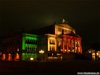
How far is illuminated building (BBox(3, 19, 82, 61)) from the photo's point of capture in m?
58.8

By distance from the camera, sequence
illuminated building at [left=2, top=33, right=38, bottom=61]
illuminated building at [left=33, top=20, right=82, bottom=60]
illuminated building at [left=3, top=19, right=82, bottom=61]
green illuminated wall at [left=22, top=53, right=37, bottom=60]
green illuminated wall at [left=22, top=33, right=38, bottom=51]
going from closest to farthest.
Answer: green illuminated wall at [left=22, top=53, right=37, bottom=60] → illuminated building at [left=2, top=33, right=38, bottom=61] → illuminated building at [left=3, top=19, right=82, bottom=61] → green illuminated wall at [left=22, top=33, right=38, bottom=51] → illuminated building at [left=33, top=20, right=82, bottom=60]

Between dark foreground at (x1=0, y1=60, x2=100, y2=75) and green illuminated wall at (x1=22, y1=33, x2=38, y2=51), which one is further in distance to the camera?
green illuminated wall at (x1=22, y1=33, x2=38, y2=51)

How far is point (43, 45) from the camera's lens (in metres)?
65.1

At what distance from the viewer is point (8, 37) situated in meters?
73.6

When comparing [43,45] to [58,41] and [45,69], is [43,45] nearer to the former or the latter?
[58,41]

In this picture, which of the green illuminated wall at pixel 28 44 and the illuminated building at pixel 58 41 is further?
the illuminated building at pixel 58 41

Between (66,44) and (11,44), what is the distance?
2881 cm

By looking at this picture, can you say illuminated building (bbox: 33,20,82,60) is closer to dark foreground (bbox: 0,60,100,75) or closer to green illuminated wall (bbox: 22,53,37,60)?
green illuminated wall (bbox: 22,53,37,60)

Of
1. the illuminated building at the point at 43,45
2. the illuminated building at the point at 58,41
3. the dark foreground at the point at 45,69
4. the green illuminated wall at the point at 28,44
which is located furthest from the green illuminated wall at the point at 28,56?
the dark foreground at the point at 45,69

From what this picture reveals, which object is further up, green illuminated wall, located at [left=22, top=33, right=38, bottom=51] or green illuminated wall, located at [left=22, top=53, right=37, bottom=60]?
green illuminated wall, located at [left=22, top=33, right=38, bottom=51]

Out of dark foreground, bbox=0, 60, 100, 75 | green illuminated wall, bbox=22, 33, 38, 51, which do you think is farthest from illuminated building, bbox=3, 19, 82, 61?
dark foreground, bbox=0, 60, 100, 75

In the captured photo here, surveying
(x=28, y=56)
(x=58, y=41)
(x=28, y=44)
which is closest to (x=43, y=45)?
(x=28, y=44)

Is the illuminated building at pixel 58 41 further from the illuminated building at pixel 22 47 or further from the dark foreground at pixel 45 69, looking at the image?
the dark foreground at pixel 45 69

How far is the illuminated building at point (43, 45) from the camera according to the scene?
58844 mm
